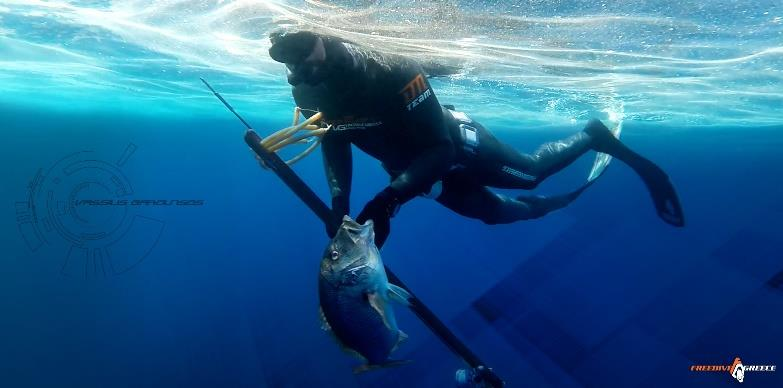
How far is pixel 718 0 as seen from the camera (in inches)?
241

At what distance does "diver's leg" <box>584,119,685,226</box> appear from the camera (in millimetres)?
7777

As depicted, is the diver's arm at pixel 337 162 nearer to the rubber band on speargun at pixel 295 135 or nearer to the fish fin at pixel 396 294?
the rubber band on speargun at pixel 295 135

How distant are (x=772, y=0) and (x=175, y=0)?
9.55m

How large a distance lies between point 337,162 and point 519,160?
119 inches

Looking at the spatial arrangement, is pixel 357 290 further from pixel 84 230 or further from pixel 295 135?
pixel 84 230

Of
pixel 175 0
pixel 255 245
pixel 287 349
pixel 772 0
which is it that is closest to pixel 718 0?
pixel 772 0

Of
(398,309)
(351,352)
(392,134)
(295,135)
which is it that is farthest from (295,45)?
(398,309)

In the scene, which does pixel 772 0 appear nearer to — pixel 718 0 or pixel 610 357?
pixel 718 0

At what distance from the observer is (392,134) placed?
4480 millimetres

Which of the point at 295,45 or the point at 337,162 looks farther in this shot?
the point at 337,162

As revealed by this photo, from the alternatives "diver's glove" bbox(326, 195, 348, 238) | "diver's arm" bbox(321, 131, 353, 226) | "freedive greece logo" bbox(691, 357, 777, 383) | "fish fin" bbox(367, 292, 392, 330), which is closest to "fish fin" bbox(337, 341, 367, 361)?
"fish fin" bbox(367, 292, 392, 330)

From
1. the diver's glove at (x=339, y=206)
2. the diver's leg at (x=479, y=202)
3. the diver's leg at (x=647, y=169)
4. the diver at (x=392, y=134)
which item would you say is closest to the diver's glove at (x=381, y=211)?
→ the diver at (x=392, y=134)

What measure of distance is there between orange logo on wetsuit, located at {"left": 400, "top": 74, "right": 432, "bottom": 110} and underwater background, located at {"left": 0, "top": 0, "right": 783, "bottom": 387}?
2.81m

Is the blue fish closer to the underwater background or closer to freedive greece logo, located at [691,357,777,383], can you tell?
the underwater background
